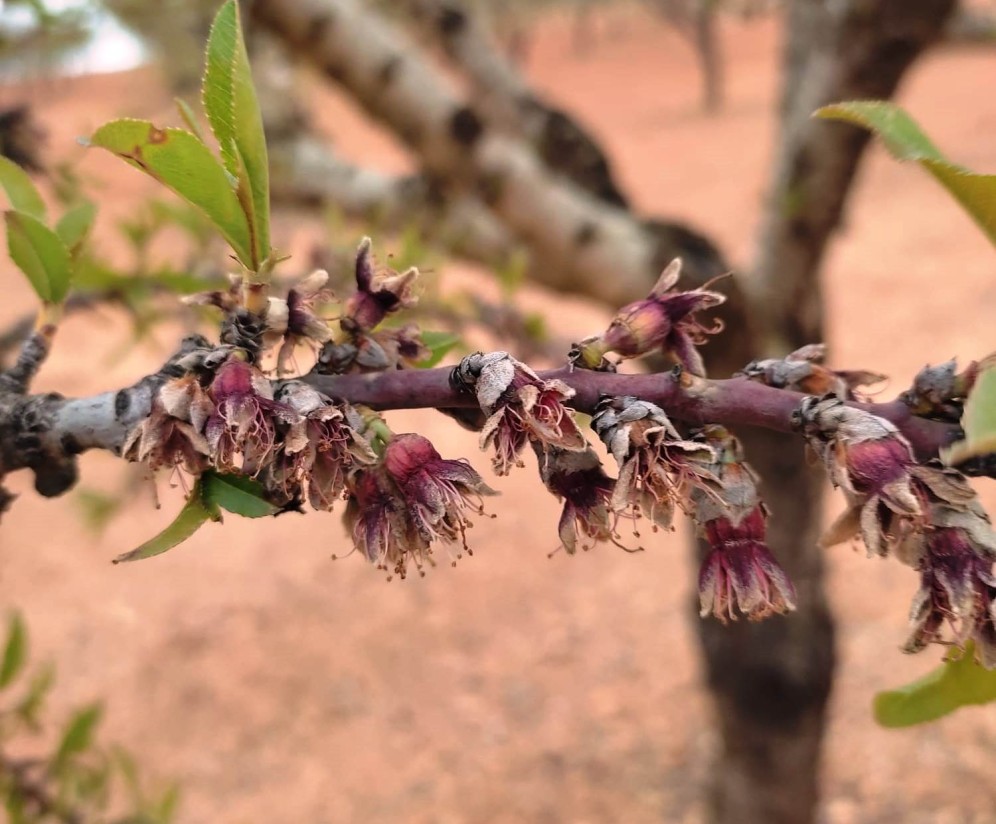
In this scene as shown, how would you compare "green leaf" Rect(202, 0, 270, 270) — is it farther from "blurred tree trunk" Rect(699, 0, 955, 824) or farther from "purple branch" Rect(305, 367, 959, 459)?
"blurred tree trunk" Rect(699, 0, 955, 824)

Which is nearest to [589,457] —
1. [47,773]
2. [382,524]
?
[382,524]

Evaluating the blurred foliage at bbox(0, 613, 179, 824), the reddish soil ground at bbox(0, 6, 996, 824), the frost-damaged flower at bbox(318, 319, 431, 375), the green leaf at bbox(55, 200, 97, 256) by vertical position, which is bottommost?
the blurred foliage at bbox(0, 613, 179, 824)

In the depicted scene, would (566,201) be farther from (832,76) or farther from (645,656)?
(645,656)

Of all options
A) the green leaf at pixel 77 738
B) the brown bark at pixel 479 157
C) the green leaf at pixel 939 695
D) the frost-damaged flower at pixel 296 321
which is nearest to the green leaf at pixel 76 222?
the frost-damaged flower at pixel 296 321

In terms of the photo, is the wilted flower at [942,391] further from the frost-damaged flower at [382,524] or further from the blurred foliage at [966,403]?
the frost-damaged flower at [382,524]

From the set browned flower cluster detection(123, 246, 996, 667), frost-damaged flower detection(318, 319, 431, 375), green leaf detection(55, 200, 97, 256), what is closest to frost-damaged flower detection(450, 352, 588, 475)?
browned flower cluster detection(123, 246, 996, 667)
